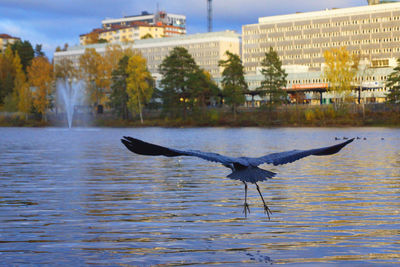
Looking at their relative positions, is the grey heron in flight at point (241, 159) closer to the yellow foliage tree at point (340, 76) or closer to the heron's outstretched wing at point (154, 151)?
the heron's outstretched wing at point (154, 151)

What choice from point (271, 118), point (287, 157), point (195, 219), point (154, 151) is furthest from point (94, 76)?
point (154, 151)

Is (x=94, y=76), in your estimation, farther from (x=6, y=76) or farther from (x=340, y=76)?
(x=340, y=76)

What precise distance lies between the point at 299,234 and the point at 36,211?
7880mm

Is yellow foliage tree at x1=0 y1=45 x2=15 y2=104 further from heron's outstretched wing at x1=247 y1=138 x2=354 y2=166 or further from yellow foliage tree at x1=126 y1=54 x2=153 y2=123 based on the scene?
heron's outstretched wing at x1=247 y1=138 x2=354 y2=166

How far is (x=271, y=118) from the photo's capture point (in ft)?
430

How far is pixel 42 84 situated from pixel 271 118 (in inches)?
2175

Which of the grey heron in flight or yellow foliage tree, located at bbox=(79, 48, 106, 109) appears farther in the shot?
yellow foliage tree, located at bbox=(79, 48, 106, 109)

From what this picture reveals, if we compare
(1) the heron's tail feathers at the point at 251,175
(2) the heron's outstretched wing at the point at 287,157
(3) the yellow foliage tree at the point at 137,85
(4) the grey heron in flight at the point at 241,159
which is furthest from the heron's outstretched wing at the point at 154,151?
(3) the yellow foliage tree at the point at 137,85

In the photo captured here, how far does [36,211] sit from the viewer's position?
65.2ft

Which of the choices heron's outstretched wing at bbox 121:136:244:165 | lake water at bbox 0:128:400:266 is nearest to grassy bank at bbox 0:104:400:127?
lake water at bbox 0:128:400:266

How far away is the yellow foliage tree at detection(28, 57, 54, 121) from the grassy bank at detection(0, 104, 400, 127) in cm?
373

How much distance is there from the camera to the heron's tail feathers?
44.4ft

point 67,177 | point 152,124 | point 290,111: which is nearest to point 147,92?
point 152,124

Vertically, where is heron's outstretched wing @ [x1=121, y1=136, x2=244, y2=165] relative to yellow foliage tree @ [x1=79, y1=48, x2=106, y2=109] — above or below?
below
